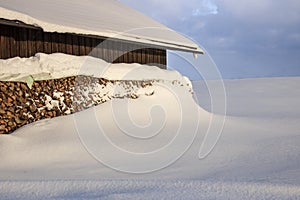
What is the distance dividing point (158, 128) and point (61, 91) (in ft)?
7.54

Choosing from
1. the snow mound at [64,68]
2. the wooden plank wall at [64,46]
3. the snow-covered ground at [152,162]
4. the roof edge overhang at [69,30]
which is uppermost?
the roof edge overhang at [69,30]

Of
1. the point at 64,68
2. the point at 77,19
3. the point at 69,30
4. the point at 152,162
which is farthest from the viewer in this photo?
the point at 77,19

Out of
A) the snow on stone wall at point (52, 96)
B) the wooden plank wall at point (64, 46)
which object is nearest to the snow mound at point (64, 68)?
the snow on stone wall at point (52, 96)

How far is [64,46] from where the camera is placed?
8609 mm

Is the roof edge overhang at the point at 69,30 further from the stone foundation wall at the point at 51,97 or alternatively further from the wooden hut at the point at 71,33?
the stone foundation wall at the point at 51,97

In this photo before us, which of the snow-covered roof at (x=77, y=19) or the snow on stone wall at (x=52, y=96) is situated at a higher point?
the snow-covered roof at (x=77, y=19)

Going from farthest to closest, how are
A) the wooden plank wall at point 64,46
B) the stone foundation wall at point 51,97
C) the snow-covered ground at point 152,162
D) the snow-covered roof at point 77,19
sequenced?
the wooden plank wall at point 64,46, the stone foundation wall at point 51,97, the snow-covered roof at point 77,19, the snow-covered ground at point 152,162

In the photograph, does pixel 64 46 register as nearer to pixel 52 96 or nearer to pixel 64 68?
pixel 64 68

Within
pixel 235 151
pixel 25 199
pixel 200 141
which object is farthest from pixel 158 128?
pixel 25 199

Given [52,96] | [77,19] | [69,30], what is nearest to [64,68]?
[52,96]

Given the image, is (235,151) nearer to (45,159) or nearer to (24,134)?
(45,159)

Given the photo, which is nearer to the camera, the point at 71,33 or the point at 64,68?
the point at 71,33

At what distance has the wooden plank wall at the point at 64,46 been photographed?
7.32m

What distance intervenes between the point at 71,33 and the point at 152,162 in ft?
11.6
